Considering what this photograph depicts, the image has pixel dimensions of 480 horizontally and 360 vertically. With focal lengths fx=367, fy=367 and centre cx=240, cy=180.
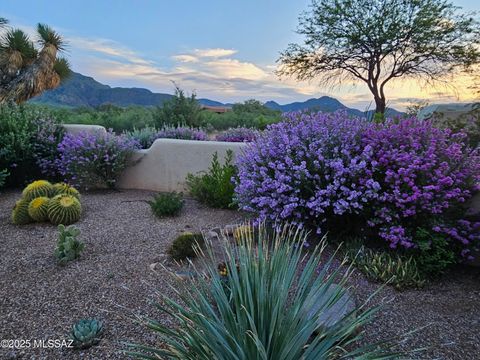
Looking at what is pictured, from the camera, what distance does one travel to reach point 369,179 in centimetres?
381

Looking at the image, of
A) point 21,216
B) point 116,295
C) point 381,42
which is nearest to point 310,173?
point 116,295

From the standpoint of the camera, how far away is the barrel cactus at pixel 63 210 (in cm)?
485

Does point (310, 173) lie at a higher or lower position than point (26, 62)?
lower

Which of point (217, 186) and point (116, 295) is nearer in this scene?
point (116, 295)

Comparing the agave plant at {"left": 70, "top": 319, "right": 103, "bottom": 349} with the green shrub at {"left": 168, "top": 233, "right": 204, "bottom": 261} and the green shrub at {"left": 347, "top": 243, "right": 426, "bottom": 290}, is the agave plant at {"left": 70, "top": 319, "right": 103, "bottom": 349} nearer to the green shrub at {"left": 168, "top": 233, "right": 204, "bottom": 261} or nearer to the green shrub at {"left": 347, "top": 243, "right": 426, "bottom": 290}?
the green shrub at {"left": 168, "top": 233, "right": 204, "bottom": 261}

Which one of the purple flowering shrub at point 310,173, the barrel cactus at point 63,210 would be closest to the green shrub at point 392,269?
the purple flowering shrub at point 310,173

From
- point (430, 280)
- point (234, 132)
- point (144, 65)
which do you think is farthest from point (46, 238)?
point (144, 65)

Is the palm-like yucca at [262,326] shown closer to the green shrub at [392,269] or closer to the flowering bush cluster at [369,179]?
the green shrub at [392,269]

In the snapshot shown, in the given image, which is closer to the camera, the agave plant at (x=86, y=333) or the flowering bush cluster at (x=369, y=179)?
the agave plant at (x=86, y=333)

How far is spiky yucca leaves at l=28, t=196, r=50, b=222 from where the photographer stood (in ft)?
15.8

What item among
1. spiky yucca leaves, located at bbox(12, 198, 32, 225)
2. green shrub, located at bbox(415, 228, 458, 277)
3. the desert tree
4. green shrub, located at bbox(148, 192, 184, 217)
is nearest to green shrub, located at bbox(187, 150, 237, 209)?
green shrub, located at bbox(148, 192, 184, 217)

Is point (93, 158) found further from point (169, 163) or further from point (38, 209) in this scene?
point (38, 209)

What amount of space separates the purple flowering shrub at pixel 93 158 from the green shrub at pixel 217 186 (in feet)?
5.46

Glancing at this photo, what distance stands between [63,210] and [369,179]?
12.7ft
